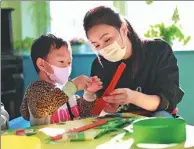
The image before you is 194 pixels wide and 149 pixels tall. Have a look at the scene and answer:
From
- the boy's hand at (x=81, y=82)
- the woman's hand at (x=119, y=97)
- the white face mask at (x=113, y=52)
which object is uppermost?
the white face mask at (x=113, y=52)

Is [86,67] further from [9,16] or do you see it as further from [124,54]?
[124,54]

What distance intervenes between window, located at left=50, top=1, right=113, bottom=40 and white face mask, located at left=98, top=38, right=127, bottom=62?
1.74 metres

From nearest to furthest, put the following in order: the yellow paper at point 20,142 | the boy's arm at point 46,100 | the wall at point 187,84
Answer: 1. the yellow paper at point 20,142
2. the boy's arm at point 46,100
3. the wall at point 187,84

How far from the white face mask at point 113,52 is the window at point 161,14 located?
1171mm

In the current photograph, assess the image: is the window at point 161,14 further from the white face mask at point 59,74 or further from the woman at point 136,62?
the white face mask at point 59,74

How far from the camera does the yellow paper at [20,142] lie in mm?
747

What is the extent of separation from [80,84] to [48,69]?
0.13 metres

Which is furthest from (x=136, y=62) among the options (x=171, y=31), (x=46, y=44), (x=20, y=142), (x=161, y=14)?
(x=161, y=14)

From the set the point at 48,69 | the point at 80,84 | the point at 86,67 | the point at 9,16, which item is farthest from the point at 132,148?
the point at 9,16

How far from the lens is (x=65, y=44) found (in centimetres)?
128

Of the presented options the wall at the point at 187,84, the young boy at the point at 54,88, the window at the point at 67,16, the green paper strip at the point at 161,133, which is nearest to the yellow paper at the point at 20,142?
the green paper strip at the point at 161,133

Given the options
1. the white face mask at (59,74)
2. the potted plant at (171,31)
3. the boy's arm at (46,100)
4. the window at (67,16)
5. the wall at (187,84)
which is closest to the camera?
the boy's arm at (46,100)

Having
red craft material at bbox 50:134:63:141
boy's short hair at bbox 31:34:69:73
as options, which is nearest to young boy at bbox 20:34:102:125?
boy's short hair at bbox 31:34:69:73

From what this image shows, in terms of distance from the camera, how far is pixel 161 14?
2746 mm
